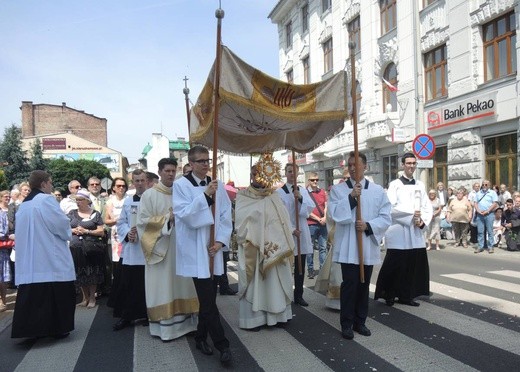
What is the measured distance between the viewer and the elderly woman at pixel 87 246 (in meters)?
6.69

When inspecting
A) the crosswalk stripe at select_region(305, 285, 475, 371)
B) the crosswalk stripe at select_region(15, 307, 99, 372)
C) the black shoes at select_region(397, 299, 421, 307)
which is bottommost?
A: the crosswalk stripe at select_region(15, 307, 99, 372)

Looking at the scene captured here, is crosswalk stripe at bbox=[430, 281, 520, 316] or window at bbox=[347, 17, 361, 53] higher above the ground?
window at bbox=[347, 17, 361, 53]

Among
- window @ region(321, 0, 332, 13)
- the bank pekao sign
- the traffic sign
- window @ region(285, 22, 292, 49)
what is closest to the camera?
the traffic sign

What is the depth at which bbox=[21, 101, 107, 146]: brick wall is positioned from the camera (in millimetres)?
63438

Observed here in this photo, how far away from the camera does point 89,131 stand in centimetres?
6831

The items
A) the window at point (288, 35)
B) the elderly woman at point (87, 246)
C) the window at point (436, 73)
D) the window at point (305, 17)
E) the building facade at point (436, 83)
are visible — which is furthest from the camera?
the window at point (288, 35)

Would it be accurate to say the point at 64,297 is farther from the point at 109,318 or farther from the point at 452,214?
the point at 452,214

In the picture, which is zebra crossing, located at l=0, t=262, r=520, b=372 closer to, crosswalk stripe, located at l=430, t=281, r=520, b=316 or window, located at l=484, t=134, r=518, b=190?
crosswalk stripe, located at l=430, t=281, r=520, b=316

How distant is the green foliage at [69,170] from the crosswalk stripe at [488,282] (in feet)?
146

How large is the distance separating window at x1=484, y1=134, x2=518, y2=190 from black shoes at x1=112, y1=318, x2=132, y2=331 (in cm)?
1245

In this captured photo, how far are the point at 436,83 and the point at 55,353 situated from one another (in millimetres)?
16393

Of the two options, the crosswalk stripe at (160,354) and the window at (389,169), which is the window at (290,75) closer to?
the window at (389,169)

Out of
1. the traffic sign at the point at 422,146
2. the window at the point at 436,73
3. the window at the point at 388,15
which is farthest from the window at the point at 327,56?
the traffic sign at the point at 422,146

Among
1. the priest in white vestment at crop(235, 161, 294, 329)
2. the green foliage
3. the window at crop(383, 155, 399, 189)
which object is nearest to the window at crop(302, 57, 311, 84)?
the window at crop(383, 155, 399, 189)
